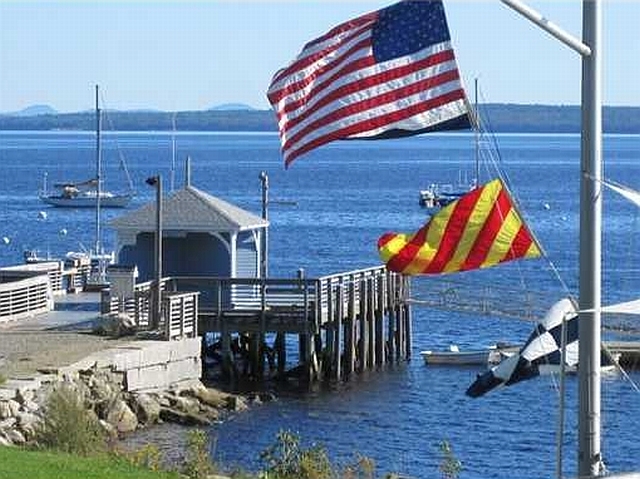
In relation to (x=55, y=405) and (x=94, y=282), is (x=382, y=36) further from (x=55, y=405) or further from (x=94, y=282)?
(x=94, y=282)

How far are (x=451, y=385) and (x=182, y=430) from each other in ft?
32.9

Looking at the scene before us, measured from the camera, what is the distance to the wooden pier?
37156mm

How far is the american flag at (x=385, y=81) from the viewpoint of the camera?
1570 centimetres

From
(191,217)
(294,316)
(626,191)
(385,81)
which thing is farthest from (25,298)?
(626,191)

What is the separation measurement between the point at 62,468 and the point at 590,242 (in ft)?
19.6

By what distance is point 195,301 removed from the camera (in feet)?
116

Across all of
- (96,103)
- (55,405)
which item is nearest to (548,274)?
(96,103)

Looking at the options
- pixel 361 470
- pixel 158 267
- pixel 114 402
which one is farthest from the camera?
pixel 158 267

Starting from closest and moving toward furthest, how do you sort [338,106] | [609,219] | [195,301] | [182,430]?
[338,106] → [182,430] → [195,301] → [609,219]

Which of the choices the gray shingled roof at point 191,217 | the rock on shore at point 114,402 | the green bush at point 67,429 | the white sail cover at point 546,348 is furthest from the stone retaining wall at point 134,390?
the white sail cover at point 546,348

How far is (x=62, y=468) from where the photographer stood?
56.6 feet

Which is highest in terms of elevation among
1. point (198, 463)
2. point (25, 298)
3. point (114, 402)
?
point (25, 298)

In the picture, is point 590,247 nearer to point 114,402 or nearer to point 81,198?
point 114,402

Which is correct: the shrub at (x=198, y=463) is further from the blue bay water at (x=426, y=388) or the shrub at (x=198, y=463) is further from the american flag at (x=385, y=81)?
the blue bay water at (x=426, y=388)
